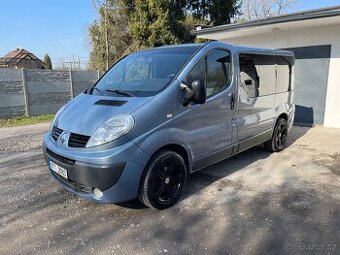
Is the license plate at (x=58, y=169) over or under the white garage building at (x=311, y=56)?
under

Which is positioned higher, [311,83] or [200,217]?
[311,83]

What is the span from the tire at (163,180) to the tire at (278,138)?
119 inches

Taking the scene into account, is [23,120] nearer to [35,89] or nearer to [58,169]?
[35,89]

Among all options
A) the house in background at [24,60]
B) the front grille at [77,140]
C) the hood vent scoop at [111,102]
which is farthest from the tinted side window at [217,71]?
the house in background at [24,60]

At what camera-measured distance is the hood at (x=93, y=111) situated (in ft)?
11.7

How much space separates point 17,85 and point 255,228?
10.7 metres

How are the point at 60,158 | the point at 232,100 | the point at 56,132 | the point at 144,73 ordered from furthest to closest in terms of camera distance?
the point at 232,100
the point at 144,73
the point at 56,132
the point at 60,158

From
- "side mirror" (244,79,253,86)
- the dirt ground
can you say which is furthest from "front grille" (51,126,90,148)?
"side mirror" (244,79,253,86)

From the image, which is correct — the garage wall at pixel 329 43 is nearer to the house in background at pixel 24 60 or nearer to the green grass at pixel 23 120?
the green grass at pixel 23 120

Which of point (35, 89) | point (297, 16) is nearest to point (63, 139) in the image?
point (297, 16)

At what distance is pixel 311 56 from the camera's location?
9688mm

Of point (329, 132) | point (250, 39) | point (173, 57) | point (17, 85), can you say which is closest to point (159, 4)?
point (250, 39)

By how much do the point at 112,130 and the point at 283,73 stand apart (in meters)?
4.35

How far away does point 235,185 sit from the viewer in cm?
479
